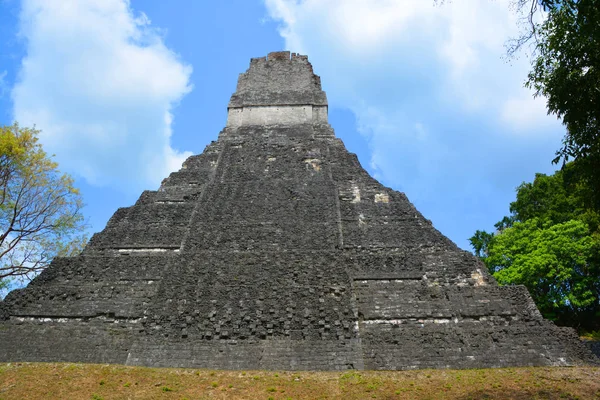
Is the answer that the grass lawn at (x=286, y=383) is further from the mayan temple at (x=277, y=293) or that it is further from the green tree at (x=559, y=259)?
the green tree at (x=559, y=259)

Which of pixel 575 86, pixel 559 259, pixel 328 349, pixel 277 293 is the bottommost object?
pixel 328 349

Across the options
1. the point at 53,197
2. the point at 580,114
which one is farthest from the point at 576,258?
the point at 53,197

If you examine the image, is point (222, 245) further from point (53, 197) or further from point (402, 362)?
point (53, 197)

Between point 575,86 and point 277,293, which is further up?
point 575,86

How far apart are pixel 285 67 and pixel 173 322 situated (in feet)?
52.0

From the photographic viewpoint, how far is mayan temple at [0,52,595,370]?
306 inches

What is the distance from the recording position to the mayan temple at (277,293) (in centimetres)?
778

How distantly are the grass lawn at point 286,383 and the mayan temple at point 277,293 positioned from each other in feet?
1.10

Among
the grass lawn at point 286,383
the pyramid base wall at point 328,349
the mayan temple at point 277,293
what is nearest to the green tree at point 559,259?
the mayan temple at point 277,293

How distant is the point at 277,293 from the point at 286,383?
2388 mm

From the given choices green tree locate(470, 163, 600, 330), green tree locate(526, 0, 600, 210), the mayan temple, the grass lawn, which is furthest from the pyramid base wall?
green tree locate(470, 163, 600, 330)

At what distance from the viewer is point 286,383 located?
6824 millimetres

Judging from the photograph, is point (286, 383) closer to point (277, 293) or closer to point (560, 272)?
point (277, 293)

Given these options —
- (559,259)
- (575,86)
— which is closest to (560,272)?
(559,259)
